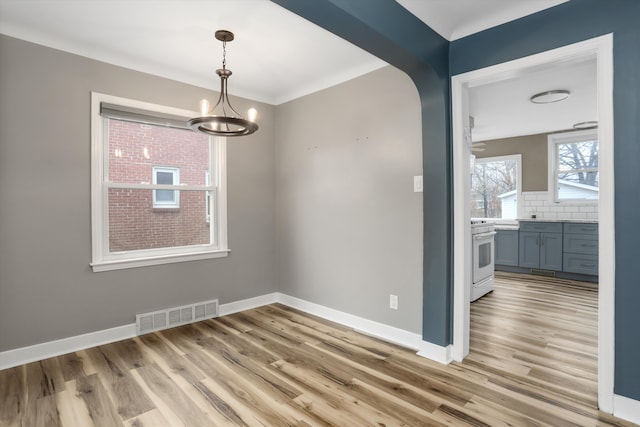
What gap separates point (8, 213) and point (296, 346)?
7.98 ft

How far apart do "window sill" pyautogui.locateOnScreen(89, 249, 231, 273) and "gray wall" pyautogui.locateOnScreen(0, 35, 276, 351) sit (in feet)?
0.17

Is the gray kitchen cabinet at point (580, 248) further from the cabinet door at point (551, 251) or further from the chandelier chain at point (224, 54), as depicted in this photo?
the chandelier chain at point (224, 54)

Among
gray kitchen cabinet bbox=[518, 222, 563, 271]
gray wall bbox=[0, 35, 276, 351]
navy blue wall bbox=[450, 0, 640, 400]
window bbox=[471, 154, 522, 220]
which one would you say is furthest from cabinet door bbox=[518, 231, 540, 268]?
gray wall bbox=[0, 35, 276, 351]

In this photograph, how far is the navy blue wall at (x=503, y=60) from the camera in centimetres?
189

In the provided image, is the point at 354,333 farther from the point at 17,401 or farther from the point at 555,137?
the point at 555,137

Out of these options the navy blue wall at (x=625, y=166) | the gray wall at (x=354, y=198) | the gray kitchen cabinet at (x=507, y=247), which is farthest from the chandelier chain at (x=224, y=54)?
the gray kitchen cabinet at (x=507, y=247)

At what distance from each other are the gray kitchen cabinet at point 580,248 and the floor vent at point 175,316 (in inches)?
210

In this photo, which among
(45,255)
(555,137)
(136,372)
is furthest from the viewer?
(555,137)

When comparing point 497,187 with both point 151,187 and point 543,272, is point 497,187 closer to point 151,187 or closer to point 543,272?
point 543,272

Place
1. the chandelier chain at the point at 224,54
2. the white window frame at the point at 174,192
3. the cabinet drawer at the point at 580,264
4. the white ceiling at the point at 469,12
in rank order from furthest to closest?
the cabinet drawer at the point at 580,264 < the white window frame at the point at 174,192 < the chandelier chain at the point at 224,54 < the white ceiling at the point at 469,12

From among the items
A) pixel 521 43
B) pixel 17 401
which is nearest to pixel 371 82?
pixel 521 43

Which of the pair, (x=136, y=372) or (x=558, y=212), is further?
(x=558, y=212)

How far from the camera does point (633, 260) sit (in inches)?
75.0

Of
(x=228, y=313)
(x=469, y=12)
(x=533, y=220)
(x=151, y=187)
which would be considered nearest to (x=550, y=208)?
(x=533, y=220)
